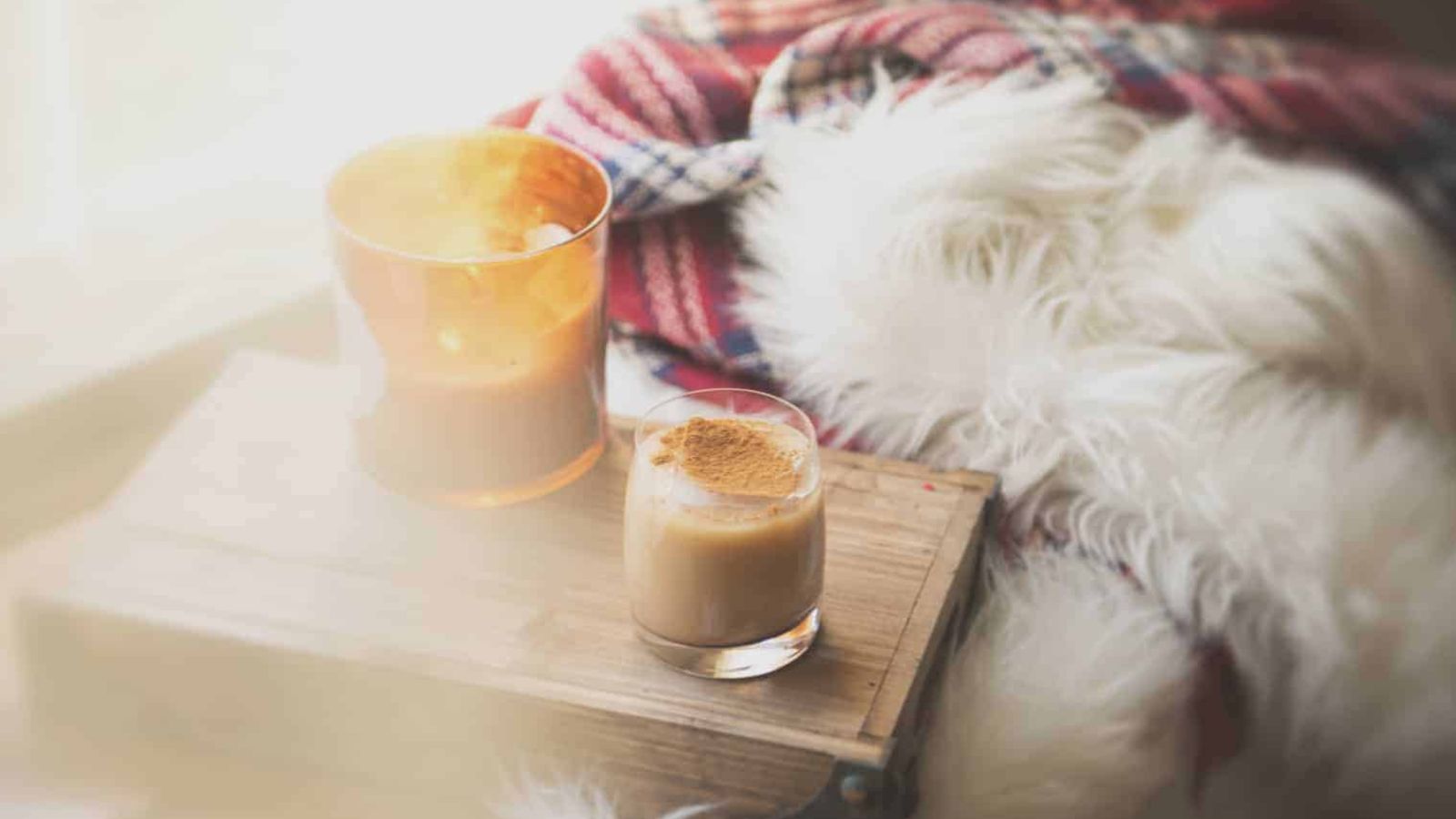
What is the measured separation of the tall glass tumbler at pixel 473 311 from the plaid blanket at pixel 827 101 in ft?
0.29

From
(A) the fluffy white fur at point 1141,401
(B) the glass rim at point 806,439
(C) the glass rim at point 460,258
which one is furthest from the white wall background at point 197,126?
(B) the glass rim at point 806,439

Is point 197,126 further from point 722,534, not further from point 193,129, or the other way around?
point 722,534

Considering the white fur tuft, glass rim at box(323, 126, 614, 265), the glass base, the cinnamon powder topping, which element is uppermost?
glass rim at box(323, 126, 614, 265)

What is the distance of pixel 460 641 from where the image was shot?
1.59 ft

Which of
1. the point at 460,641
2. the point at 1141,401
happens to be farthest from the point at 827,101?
the point at 460,641

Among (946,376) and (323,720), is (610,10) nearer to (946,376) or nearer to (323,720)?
(946,376)

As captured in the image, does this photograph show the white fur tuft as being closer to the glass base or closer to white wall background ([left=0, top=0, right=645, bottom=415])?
the glass base

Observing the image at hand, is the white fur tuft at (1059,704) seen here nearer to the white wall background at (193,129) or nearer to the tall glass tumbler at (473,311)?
the tall glass tumbler at (473,311)

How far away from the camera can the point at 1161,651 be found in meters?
0.53

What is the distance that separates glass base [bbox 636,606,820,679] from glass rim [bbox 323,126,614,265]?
0.14 m

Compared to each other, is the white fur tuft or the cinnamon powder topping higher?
the cinnamon powder topping

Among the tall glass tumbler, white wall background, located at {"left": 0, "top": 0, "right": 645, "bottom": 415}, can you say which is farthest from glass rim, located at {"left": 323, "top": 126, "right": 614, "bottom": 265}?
white wall background, located at {"left": 0, "top": 0, "right": 645, "bottom": 415}

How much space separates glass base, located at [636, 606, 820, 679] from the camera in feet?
1.54

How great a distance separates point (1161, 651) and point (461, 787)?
26cm
